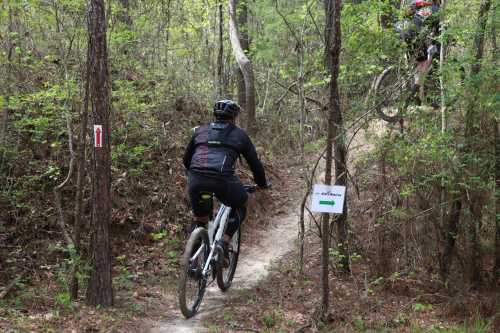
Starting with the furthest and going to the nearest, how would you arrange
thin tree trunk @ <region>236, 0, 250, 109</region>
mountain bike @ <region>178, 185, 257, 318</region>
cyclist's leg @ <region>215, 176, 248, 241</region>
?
1. thin tree trunk @ <region>236, 0, 250, 109</region>
2. cyclist's leg @ <region>215, 176, 248, 241</region>
3. mountain bike @ <region>178, 185, 257, 318</region>

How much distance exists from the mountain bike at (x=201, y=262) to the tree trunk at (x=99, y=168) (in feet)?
2.94

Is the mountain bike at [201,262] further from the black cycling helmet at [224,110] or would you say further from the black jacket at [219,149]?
the black cycling helmet at [224,110]

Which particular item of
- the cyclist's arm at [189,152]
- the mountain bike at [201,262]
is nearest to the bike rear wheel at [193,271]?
the mountain bike at [201,262]

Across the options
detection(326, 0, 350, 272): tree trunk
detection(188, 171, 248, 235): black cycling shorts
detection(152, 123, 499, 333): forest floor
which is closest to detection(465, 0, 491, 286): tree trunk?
detection(152, 123, 499, 333): forest floor

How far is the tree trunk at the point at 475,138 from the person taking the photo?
5449 millimetres

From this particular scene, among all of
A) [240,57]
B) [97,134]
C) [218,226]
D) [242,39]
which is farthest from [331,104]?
[242,39]

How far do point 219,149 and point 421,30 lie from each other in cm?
302

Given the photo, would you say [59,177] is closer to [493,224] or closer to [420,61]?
[420,61]

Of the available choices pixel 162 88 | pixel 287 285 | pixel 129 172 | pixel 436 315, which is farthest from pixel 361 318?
pixel 162 88

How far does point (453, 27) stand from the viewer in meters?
5.70

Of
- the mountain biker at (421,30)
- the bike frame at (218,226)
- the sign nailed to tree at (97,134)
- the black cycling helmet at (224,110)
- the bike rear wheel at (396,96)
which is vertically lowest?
the bike frame at (218,226)

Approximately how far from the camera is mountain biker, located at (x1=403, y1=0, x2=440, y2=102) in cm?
611

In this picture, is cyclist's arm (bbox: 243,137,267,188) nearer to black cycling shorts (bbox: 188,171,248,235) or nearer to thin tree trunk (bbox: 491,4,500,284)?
black cycling shorts (bbox: 188,171,248,235)

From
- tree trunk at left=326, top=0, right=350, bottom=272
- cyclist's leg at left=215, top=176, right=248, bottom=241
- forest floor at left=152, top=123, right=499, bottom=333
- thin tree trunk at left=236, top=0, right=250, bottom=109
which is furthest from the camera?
thin tree trunk at left=236, top=0, right=250, bottom=109
